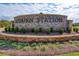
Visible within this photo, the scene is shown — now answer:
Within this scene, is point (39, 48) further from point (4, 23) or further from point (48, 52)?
point (4, 23)

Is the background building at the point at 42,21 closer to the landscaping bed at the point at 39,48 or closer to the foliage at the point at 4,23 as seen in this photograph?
the foliage at the point at 4,23

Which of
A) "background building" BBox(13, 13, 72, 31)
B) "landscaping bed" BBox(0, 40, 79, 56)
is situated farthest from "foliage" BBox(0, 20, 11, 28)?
"landscaping bed" BBox(0, 40, 79, 56)

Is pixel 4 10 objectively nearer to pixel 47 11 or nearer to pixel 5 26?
Answer: pixel 5 26

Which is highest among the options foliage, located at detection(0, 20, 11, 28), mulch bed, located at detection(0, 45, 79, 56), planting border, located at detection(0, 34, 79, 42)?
foliage, located at detection(0, 20, 11, 28)

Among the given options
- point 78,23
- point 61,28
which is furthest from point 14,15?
point 78,23

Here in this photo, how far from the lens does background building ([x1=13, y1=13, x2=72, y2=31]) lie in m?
2.13

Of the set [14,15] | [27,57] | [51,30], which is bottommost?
[27,57]

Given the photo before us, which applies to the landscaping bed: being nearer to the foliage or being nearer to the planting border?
the planting border

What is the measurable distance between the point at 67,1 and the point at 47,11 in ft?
0.67

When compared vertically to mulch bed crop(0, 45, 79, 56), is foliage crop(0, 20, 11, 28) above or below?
above

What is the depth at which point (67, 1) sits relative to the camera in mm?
2111

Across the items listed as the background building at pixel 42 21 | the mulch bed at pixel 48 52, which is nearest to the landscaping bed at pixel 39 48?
the mulch bed at pixel 48 52

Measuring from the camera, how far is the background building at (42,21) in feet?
6.99

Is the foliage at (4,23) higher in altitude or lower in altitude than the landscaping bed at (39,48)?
higher
